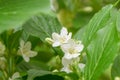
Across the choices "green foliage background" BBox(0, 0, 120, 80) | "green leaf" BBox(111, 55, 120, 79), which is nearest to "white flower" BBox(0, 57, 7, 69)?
"green foliage background" BBox(0, 0, 120, 80)

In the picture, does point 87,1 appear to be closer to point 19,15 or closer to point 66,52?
point 66,52

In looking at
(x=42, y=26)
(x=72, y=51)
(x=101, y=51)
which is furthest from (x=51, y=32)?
(x=101, y=51)

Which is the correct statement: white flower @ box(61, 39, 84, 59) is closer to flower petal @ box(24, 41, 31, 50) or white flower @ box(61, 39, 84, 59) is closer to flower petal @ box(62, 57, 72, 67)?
flower petal @ box(62, 57, 72, 67)

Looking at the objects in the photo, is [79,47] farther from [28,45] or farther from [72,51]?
[28,45]

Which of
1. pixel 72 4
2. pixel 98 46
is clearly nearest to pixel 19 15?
pixel 98 46

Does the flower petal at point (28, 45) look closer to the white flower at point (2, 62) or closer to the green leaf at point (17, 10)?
the white flower at point (2, 62)
